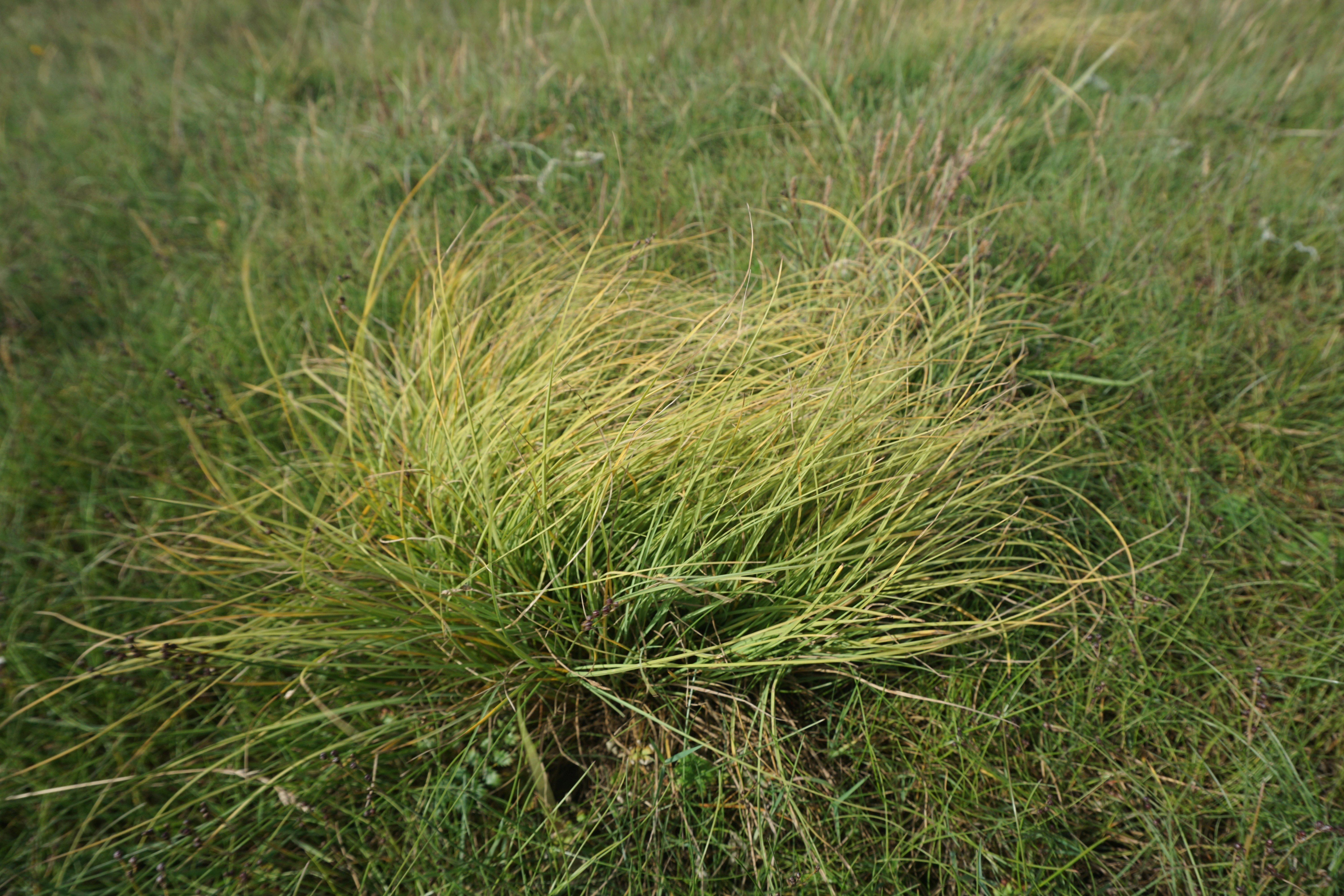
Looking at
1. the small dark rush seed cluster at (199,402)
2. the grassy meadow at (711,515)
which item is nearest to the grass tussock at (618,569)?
the grassy meadow at (711,515)

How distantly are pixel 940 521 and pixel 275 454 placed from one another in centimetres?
164

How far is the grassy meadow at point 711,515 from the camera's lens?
1.40m

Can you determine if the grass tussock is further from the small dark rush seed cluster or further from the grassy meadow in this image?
the small dark rush seed cluster

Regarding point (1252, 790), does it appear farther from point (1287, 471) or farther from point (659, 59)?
point (659, 59)

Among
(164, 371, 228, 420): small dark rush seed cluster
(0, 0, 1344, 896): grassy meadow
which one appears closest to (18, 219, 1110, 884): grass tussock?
(0, 0, 1344, 896): grassy meadow

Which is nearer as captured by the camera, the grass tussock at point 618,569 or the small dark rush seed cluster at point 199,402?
the grass tussock at point 618,569

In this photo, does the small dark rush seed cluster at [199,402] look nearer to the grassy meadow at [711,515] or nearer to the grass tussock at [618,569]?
the grassy meadow at [711,515]

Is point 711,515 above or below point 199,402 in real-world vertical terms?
above

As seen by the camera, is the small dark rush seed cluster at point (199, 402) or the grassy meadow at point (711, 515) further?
the small dark rush seed cluster at point (199, 402)

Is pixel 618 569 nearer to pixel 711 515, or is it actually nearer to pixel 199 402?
pixel 711 515

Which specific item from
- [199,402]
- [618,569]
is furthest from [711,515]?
[199,402]

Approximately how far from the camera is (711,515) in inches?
58.9

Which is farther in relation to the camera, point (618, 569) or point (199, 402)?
point (199, 402)

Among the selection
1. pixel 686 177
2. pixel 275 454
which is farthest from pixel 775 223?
pixel 275 454
